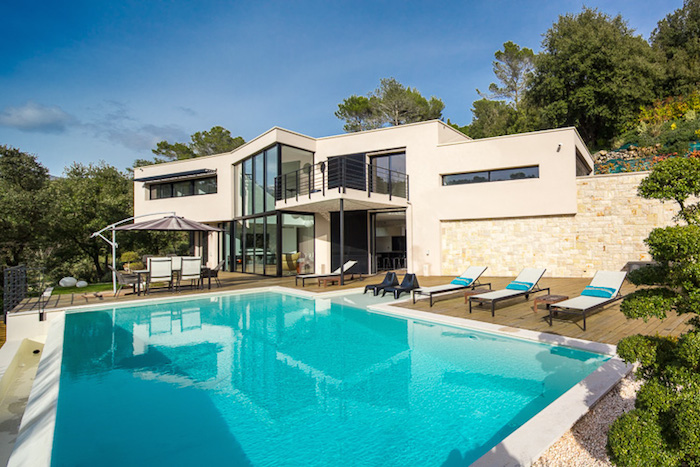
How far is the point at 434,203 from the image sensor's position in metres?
14.5

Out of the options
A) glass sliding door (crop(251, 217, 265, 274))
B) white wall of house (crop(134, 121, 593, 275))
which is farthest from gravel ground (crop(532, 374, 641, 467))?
glass sliding door (crop(251, 217, 265, 274))

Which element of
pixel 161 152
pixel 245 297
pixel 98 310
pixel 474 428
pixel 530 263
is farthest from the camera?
pixel 161 152

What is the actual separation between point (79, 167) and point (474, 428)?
1300 inches

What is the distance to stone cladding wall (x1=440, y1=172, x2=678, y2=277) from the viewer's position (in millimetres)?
11958

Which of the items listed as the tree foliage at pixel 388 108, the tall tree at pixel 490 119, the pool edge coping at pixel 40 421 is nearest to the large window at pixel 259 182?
the pool edge coping at pixel 40 421

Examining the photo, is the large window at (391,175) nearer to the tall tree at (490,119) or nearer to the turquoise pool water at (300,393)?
the turquoise pool water at (300,393)

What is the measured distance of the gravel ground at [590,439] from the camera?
8.01ft

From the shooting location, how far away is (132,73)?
17844 mm

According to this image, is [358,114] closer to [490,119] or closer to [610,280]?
[490,119]

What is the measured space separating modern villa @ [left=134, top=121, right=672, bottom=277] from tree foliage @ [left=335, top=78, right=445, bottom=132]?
17.1 metres

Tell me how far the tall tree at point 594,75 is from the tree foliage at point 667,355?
23991 millimetres

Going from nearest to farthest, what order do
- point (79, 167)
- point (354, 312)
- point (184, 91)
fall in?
1. point (354, 312)
2. point (184, 91)
3. point (79, 167)

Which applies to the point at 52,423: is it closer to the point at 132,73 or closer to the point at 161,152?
the point at 132,73

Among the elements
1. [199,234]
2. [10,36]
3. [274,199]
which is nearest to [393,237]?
[274,199]
